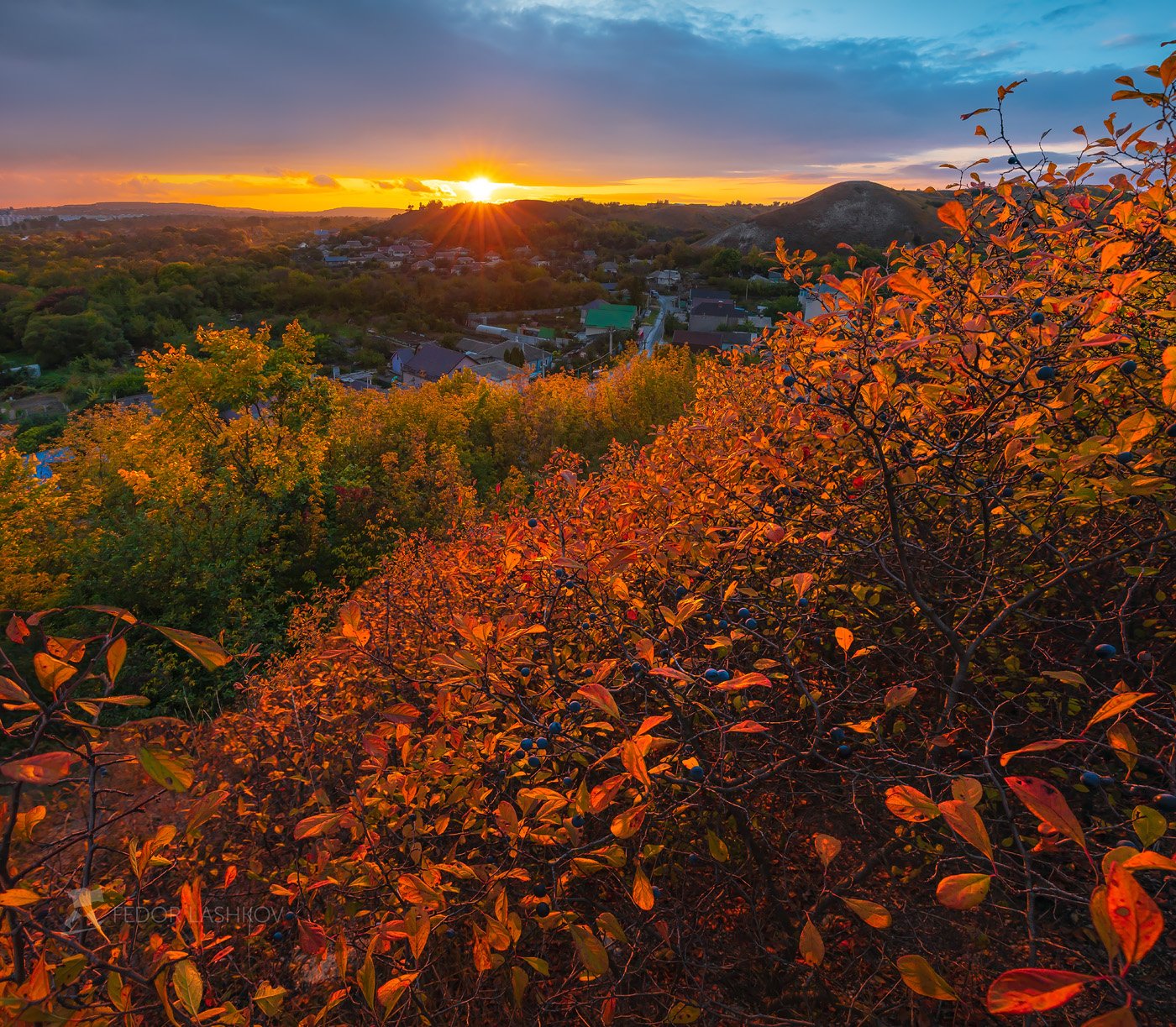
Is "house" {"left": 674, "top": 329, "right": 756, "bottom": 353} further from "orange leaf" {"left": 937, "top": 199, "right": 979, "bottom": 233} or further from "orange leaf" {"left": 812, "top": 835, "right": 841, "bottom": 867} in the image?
"orange leaf" {"left": 812, "top": 835, "right": 841, "bottom": 867}

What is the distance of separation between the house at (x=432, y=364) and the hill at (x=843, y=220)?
53076 mm

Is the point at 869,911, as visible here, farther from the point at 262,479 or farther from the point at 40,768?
the point at 262,479

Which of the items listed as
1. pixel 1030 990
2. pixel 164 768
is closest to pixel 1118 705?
pixel 1030 990

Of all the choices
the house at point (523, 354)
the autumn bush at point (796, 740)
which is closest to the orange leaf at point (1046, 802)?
the autumn bush at point (796, 740)

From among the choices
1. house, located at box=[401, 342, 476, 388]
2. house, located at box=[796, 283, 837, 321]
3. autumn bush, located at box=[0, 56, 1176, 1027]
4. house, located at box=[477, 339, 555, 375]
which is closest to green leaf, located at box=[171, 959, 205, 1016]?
autumn bush, located at box=[0, 56, 1176, 1027]

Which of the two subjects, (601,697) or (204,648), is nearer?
(204,648)

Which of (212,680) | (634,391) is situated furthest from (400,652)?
(634,391)

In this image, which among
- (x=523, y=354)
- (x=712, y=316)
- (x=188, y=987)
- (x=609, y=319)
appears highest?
(x=188, y=987)

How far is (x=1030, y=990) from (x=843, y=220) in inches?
4496

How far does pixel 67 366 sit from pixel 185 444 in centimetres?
5789

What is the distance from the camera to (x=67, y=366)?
196 ft

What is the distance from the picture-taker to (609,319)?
72875mm

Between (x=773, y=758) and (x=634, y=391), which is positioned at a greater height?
(x=773, y=758)

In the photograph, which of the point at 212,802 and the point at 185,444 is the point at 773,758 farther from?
the point at 185,444
